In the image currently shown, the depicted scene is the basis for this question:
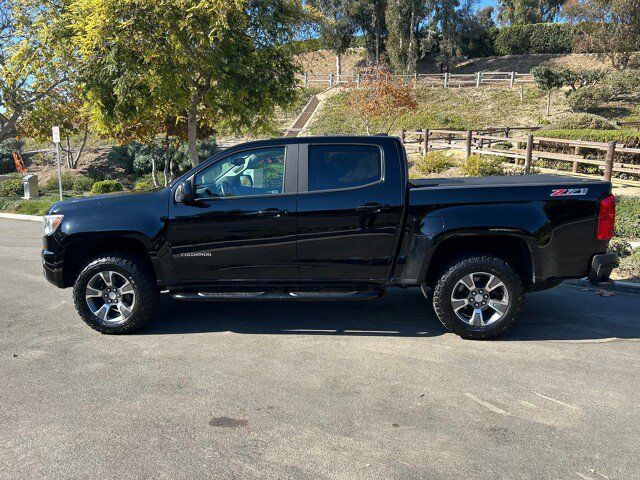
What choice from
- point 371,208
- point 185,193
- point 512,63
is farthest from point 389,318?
point 512,63

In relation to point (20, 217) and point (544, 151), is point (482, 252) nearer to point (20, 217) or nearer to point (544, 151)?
point (20, 217)

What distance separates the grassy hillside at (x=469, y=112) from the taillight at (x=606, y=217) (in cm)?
3032

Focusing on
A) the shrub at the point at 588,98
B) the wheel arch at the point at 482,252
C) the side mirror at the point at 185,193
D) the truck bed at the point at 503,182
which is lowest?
the wheel arch at the point at 482,252

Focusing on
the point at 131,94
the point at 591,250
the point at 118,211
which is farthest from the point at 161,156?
the point at 591,250

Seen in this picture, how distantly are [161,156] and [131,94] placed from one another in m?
14.3

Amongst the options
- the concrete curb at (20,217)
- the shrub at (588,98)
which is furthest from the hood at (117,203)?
the shrub at (588,98)

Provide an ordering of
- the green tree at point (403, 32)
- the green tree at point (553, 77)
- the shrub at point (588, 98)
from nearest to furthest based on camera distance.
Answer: the shrub at point (588, 98) → the green tree at point (553, 77) → the green tree at point (403, 32)

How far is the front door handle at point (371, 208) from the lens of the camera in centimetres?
532

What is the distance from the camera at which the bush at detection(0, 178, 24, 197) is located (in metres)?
19.9

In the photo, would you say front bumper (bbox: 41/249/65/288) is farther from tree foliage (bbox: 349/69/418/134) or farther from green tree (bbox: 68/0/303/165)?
tree foliage (bbox: 349/69/418/134)

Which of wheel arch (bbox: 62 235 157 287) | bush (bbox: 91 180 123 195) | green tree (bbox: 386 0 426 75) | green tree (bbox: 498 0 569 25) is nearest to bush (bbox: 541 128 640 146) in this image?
bush (bbox: 91 180 123 195)

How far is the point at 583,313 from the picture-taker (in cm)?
625

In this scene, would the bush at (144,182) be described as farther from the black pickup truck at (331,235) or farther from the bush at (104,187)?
the black pickup truck at (331,235)

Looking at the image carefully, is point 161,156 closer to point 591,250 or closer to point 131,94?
point 131,94
